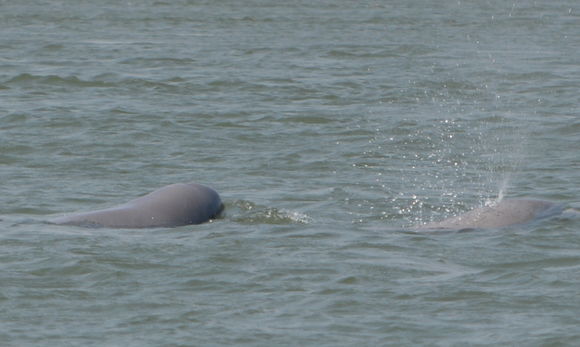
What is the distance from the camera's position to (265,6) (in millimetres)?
50719

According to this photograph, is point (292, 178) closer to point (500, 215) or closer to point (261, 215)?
point (261, 215)

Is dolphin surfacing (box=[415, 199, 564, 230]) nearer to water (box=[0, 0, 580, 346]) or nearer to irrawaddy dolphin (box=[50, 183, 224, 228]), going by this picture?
water (box=[0, 0, 580, 346])

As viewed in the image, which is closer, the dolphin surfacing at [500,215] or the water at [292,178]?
Result: the water at [292,178]

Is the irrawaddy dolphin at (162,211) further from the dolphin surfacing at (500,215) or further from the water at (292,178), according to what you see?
the dolphin surfacing at (500,215)

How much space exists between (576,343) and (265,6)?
40.8 metres

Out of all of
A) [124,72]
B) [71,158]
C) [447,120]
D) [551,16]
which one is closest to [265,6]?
[551,16]

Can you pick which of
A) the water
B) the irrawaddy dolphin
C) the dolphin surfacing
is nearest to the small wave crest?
the water

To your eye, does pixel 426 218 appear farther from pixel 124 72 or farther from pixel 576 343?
pixel 124 72

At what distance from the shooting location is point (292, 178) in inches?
741

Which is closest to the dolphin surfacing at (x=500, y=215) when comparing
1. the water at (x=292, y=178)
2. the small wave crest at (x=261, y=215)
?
the water at (x=292, y=178)

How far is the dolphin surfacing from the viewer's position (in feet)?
49.1

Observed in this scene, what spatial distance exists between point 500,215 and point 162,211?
371cm

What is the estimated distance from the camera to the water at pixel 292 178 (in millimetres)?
11398

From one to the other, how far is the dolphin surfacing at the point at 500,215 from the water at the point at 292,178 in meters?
0.23
